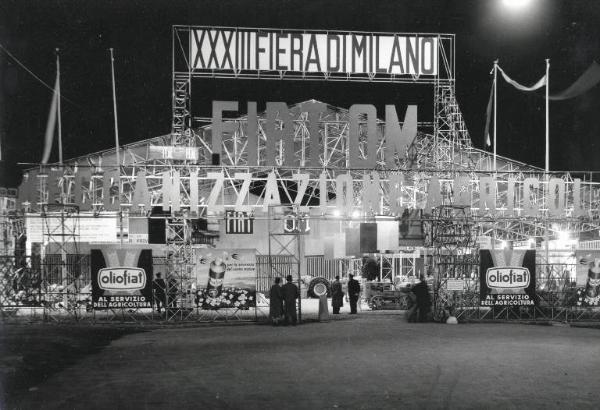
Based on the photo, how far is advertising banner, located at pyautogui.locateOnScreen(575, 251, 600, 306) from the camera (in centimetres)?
2042

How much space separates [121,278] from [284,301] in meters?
4.71

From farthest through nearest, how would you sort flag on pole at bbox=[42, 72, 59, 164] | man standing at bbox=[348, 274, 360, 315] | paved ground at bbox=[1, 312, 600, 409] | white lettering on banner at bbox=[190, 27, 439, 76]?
flag on pole at bbox=[42, 72, 59, 164] < white lettering on banner at bbox=[190, 27, 439, 76] < man standing at bbox=[348, 274, 360, 315] < paved ground at bbox=[1, 312, 600, 409]

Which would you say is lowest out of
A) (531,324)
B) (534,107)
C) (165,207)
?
(531,324)

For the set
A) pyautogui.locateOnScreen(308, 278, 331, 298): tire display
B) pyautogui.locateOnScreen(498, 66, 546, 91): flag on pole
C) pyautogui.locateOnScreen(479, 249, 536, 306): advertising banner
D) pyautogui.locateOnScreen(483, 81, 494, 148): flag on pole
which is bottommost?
pyautogui.locateOnScreen(308, 278, 331, 298): tire display

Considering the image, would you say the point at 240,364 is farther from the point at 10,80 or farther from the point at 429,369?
the point at 10,80

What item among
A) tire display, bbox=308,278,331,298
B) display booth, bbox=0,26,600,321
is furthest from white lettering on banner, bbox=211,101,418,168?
tire display, bbox=308,278,331,298

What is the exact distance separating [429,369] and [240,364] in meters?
3.27

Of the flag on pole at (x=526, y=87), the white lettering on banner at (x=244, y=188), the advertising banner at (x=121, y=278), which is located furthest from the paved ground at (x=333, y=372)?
the flag on pole at (x=526, y=87)

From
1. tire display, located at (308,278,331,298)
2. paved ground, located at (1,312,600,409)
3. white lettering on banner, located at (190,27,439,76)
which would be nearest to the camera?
paved ground, located at (1,312,600,409)

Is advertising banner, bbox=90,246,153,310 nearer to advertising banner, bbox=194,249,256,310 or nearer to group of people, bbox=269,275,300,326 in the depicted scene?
advertising banner, bbox=194,249,256,310

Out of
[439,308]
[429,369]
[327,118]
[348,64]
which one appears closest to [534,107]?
[327,118]

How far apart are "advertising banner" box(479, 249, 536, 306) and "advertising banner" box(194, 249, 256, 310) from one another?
22.5ft

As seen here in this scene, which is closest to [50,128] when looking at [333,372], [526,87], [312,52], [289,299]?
[312,52]

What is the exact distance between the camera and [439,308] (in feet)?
70.0
